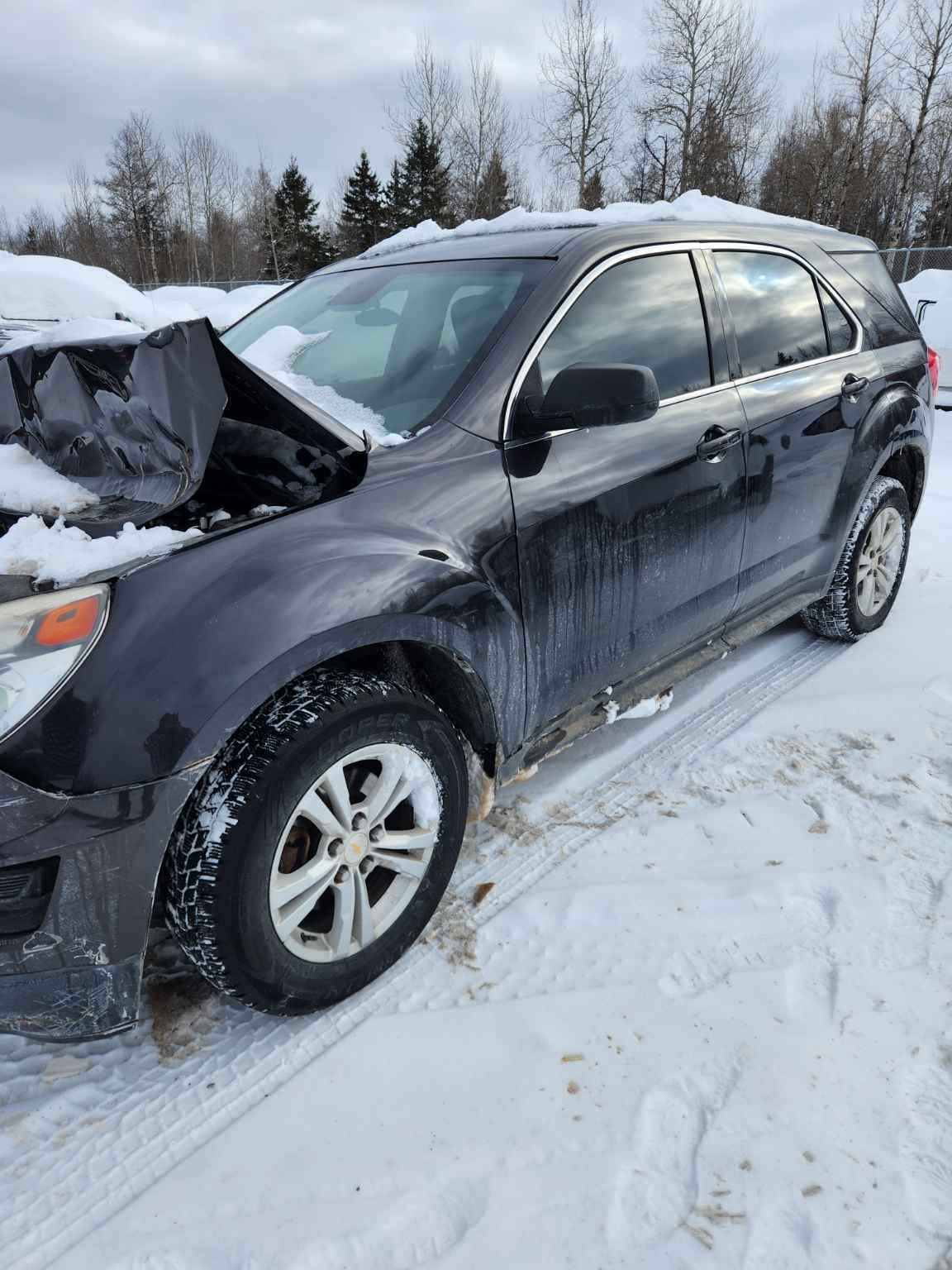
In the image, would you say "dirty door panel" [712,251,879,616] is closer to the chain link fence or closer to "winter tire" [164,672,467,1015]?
"winter tire" [164,672,467,1015]

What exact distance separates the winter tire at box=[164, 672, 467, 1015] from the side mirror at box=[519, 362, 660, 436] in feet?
2.59

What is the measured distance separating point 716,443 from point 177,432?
1642mm

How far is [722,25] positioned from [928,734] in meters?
33.7

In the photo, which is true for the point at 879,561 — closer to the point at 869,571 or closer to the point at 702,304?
the point at 869,571

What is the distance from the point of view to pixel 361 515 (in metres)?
1.86

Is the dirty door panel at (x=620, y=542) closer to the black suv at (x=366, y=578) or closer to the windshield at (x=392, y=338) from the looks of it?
the black suv at (x=366, y=578)

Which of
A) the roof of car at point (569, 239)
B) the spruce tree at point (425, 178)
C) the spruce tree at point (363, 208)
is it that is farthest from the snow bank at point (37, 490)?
the spruce tree at point (363, 208)

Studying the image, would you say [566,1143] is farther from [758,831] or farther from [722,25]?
[722,25]

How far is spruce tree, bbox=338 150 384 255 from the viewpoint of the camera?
126ft

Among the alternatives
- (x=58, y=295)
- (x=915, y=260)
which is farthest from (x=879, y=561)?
(x=915, y=260)

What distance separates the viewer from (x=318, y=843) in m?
1.82

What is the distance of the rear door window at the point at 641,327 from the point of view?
2.31 m

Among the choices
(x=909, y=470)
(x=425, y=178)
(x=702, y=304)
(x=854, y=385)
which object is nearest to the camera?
(x=702, y=304)

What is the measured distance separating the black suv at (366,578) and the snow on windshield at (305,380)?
0.01 m
